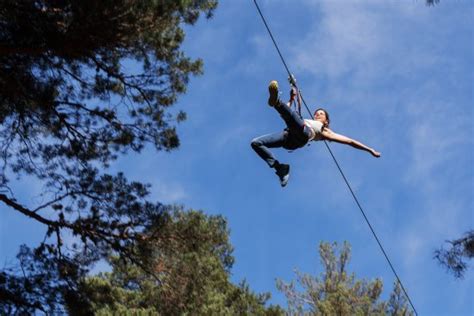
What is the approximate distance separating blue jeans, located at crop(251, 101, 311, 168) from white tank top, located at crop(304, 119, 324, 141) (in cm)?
11

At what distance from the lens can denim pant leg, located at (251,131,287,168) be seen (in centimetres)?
725

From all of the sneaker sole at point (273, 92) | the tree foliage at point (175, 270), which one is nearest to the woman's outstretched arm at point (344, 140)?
the sneaker sole at point (273, 92)

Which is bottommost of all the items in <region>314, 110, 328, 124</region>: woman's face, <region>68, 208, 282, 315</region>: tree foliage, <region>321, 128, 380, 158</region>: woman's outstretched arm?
<region>321, 128, 380, 158</region>: woman's outstretched arm

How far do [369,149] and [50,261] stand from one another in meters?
4.54

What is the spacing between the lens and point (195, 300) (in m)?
10.6

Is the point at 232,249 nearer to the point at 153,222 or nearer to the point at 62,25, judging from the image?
the point at 153,222

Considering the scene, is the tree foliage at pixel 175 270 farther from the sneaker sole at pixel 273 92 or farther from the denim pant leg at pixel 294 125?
the sneaker sole at pixel 273 92

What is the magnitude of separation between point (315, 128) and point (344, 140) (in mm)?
327

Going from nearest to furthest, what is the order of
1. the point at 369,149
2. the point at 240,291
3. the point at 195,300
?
the point at 369,149 < the point at 195,300 < the point at 240,291

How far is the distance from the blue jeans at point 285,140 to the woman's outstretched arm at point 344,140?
32 cm

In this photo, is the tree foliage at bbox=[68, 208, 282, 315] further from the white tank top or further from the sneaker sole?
the sneaker sole

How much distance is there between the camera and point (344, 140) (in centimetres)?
736

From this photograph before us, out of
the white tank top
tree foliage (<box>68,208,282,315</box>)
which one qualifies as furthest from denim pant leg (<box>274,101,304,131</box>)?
tree foliage (<box>68,208,282,315</box>)

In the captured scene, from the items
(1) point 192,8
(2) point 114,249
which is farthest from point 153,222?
(1) point 192,8
